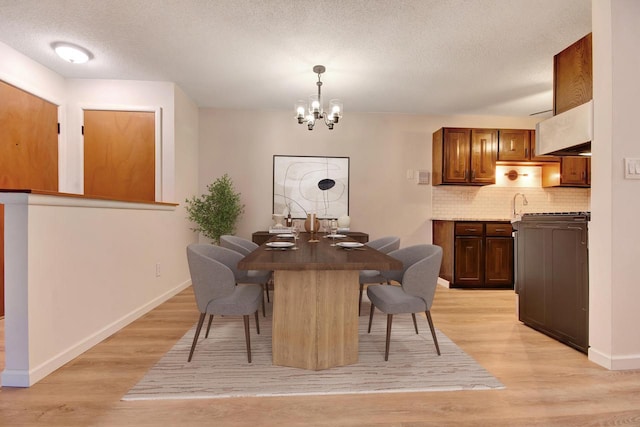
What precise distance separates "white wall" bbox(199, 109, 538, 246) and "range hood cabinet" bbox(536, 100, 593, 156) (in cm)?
234

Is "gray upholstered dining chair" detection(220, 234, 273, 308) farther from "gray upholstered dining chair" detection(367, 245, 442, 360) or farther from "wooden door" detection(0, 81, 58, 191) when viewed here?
"wooden door" detection(0, 81, 58, 191)

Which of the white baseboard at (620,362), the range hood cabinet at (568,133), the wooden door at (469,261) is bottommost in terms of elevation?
the white baseboard at (620,362)

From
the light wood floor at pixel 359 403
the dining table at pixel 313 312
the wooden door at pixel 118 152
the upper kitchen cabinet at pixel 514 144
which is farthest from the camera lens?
the upper kitchen cabinet at pixel 514 144

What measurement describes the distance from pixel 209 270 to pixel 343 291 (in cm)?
86

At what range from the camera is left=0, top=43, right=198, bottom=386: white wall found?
5.95 ft

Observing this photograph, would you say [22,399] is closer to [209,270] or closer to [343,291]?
[209,270]

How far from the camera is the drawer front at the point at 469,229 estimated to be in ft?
14.2

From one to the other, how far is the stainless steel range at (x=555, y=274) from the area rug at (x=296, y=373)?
0.91m

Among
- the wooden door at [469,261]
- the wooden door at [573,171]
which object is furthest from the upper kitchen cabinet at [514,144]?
the wooden door at [469,261]

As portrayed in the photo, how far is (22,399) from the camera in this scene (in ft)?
5.57

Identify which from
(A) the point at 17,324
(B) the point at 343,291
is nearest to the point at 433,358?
(B) the point at 343,291

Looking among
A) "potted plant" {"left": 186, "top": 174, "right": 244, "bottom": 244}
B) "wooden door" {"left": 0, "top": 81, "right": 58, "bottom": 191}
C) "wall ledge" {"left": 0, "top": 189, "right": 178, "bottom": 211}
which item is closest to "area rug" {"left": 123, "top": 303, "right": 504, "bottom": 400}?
"wall ledge" {"left": 0, "top": 189, "right": 178, "bottom": 211}

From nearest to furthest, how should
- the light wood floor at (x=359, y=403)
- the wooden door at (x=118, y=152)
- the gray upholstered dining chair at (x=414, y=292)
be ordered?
the light wood floor at (x=359, y=403) < the gray upholstered dining chair at (x=414, y=292) < the wooden door at (x=118, y=152)

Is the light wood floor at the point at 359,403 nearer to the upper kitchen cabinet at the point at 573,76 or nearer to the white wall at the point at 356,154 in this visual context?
the upper kitchen cabinet at the point at 573,76
